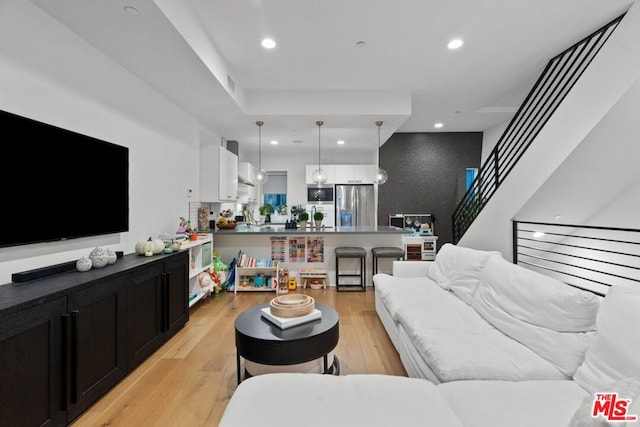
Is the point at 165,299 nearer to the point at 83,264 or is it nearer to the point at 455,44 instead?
the point at 83,264

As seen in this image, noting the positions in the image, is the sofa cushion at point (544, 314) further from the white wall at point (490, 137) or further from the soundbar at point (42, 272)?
the white wall at point (490, 137)

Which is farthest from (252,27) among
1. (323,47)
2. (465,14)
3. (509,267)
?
(509,267)

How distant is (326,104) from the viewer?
4.25m

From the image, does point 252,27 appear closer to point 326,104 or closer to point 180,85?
point 180,85

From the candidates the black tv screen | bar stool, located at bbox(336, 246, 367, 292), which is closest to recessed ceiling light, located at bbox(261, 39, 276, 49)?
the black tv screen

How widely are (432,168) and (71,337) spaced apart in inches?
255

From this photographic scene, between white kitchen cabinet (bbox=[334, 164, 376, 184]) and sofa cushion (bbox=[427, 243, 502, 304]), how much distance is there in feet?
12.4

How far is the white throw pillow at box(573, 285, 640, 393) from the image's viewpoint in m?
1.21

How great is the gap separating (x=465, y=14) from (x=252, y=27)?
6.27 ft

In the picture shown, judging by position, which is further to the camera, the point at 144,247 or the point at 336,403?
the point at 144,247

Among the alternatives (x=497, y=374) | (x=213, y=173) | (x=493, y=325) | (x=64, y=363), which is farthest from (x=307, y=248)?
(x=497, y=374)

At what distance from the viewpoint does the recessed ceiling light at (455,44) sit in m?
2.96

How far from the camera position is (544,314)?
5.72ft

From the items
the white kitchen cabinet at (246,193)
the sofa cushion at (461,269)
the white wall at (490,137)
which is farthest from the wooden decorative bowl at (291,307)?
the white wall at (490,137)
